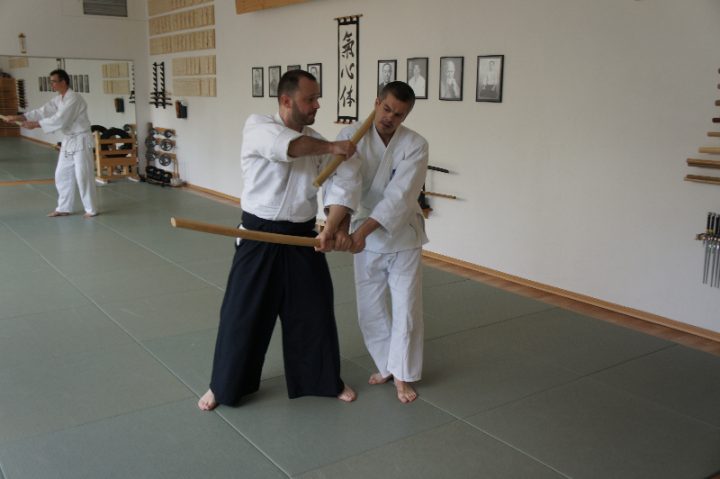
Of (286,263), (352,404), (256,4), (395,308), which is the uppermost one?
(256,4)

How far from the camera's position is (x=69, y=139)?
259 inches

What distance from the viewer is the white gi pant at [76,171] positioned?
656 cm

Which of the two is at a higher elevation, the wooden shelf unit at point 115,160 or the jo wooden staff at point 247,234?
the jo wooden staff at point 247,234

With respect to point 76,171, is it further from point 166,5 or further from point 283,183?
point 283,183

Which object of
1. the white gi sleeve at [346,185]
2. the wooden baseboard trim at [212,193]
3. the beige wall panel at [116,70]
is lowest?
the wooden baseboard trim at [212,193]

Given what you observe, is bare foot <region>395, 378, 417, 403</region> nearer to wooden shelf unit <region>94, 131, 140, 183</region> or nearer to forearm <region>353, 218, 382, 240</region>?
forearm <region>353, 218, 382, 240</region>

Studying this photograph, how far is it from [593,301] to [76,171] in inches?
200

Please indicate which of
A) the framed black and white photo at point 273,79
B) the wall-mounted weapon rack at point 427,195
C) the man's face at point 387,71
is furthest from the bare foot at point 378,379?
the framed black and white photo at point 273,79

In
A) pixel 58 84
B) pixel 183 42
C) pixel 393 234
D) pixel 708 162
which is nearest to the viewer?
pixel 393 234

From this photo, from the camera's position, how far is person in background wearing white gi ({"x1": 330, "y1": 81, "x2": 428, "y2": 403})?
2572 mm

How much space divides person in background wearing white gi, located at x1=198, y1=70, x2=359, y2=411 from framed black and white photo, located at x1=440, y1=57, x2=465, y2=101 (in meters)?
2.56

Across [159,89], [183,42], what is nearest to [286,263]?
[183,42]

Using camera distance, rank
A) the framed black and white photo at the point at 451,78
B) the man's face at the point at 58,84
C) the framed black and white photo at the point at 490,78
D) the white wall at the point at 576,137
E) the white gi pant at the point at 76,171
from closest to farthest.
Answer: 1. the white wall at the point at 576,137
2. the framed black and white photo at the point at 490,78
3. the framed black and white photo at the point at 451,78
4. the man's face at the point at 58,84
5. the white gi pant at the point at 76,171

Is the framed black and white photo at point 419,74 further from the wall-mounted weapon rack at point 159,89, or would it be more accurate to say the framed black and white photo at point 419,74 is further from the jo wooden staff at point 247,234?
the wall-mounted weapon rack at point 159,89
